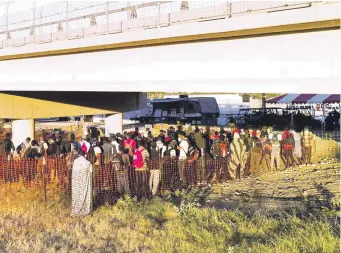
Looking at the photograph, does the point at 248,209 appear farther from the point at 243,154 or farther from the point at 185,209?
the point at 243,154

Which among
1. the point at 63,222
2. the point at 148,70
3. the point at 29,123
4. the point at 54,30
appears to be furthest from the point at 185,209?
the point at 29,123

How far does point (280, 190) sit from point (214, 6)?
5673 mm

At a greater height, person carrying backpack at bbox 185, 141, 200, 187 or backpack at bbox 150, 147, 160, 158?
backpack at bbox 150, 147, 160, 158

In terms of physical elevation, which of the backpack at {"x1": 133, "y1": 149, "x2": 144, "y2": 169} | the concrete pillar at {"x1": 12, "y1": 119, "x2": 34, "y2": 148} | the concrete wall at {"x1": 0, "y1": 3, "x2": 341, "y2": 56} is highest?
the concrete wall at {"x1": 0, "y1": 3, "x2": 341, "y2": 56}

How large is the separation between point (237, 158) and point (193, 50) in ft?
16.0

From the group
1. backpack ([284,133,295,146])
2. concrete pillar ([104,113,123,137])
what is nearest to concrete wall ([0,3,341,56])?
backpack ([284,133,295,146])

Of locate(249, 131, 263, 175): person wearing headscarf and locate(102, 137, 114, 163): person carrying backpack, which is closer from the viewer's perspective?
locate(102, 137, 114, 163): person carrying backpack

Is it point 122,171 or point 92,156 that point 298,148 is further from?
point 122,171

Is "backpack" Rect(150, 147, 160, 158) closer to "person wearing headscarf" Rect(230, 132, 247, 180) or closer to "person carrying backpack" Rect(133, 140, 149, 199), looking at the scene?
"person carrying backpack" Rect(133, 140, 149, 199)

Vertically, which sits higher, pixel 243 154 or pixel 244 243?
pixel 243 154

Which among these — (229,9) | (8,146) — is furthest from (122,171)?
(8,146)

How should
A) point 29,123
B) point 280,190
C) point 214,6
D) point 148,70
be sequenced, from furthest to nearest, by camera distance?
1. point 29,123
2. point 280,190
3. point 148,70
4. point 214,6

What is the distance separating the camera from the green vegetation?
22.3 feet

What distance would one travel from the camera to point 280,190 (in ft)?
40.9
